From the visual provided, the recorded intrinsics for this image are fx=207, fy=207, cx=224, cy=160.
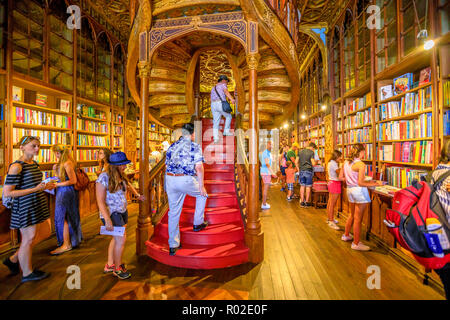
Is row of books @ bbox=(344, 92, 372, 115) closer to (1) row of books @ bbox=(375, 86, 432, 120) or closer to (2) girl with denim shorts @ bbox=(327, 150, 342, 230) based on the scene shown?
(1) row of books @ bbox=(375, 86, 432, 120)

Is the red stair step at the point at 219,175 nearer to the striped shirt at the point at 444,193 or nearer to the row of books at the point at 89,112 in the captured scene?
the striped shirt at the point at 444,193

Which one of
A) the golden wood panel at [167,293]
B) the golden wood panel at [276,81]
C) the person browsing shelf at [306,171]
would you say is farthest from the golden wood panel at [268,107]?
the golden wood panel at [167,293]

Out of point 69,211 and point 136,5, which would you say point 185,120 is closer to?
point 136,5

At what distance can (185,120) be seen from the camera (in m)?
5.64

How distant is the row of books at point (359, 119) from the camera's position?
13.5 feet

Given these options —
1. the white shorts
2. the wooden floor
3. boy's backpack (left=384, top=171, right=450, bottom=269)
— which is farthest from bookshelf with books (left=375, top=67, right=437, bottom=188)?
boy's backpack (left=384, top=171, right=450, bottom=269)

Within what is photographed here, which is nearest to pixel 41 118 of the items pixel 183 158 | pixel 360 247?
pixel 183 158

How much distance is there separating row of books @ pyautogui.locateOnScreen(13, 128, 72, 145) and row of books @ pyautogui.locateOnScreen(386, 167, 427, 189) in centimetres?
632

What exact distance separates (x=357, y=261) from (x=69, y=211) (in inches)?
160

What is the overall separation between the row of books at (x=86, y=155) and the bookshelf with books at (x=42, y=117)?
35cm

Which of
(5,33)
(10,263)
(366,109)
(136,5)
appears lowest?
(10,263)

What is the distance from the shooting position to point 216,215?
10.1 ft
